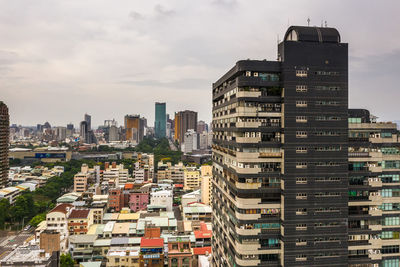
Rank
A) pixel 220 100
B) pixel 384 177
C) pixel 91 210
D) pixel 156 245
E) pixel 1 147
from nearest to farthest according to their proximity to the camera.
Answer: pixel 384 177, pixel 220 100, pixel 156 245, pixel 91 210, pixel 1 147

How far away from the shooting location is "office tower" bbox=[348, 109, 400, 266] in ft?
115

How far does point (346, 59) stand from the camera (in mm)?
33156

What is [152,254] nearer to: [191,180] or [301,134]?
[301,134]

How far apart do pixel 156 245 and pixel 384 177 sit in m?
36.0

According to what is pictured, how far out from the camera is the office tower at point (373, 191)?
35062 millimetres

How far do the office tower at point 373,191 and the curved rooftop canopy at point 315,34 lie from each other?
362 inches

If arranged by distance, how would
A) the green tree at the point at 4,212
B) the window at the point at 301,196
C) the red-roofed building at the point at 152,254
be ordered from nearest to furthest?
the window at the point at 301,196, the red-roofed building at the point at 152,254, the green tree at the point at 4,212

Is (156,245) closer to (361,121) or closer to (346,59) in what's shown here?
(361,121)

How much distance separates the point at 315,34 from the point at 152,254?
136 feet

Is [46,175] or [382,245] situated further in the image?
[46,175]

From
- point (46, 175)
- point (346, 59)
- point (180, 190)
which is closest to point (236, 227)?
point (346, 59)

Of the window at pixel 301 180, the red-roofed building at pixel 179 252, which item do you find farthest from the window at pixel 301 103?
the red-roofed building at pixel 179 252

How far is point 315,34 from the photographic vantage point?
33.1 meters

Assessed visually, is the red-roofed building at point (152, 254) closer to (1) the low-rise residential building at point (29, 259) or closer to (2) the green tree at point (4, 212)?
(1) the low-rise residential building at point (29, 259)
